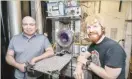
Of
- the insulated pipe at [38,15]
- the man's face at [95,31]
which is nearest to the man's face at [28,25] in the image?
the insulated pipe at [38,15]

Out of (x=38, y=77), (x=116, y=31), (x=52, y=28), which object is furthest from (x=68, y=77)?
(x=116, y=31)

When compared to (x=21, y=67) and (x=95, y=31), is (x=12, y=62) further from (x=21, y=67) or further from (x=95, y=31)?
(x=95, y=31)

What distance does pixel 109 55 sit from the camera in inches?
52.0

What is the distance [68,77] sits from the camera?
285 centimetres

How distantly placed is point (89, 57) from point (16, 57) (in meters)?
1.00

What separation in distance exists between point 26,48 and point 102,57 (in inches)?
41.2

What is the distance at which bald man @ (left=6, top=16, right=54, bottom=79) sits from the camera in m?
1.99

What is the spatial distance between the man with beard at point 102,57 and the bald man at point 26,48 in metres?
0.71

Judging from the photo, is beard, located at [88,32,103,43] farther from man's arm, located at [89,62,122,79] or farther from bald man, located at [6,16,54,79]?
bald man, located at [6,16,54,79]

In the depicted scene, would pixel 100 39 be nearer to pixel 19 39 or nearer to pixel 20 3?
pixel 19 39

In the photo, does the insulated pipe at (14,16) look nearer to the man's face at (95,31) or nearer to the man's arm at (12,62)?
the man's arm at (12,62)

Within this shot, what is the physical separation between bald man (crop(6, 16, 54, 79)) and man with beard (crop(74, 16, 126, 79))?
0.71 m

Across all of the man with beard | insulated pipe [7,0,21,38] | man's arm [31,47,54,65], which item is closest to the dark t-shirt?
the man with beard

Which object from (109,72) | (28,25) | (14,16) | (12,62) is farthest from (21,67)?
(109,72)
